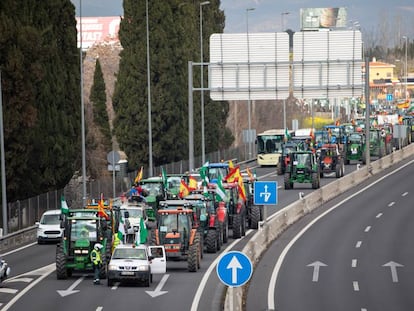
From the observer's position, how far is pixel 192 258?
4022 cm

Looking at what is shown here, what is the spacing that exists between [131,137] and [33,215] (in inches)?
895

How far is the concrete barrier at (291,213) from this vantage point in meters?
33.7

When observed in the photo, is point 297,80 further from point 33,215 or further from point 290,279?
point 290,279

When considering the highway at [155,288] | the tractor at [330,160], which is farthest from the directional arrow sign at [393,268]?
the tractor at [330,160]

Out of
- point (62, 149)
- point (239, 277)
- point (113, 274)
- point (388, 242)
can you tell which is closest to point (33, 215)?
point (62, 149)

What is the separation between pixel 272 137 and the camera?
9000 cm

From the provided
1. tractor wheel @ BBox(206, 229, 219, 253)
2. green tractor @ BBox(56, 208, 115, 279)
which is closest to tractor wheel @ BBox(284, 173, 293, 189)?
tractor wheel @ BBox(206, 229, 219, 253)

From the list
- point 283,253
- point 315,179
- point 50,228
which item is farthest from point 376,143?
point 283,253

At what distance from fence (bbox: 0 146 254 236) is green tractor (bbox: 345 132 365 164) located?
10370 millimetres

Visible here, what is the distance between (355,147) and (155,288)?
52.7 m

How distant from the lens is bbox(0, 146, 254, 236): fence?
183ft

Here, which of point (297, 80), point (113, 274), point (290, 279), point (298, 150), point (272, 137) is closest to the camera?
point (113, 274)

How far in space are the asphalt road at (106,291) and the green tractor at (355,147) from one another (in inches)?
1768

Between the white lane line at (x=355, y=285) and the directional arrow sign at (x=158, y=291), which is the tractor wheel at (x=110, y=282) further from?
the white lane line at (x=355, y=285)
